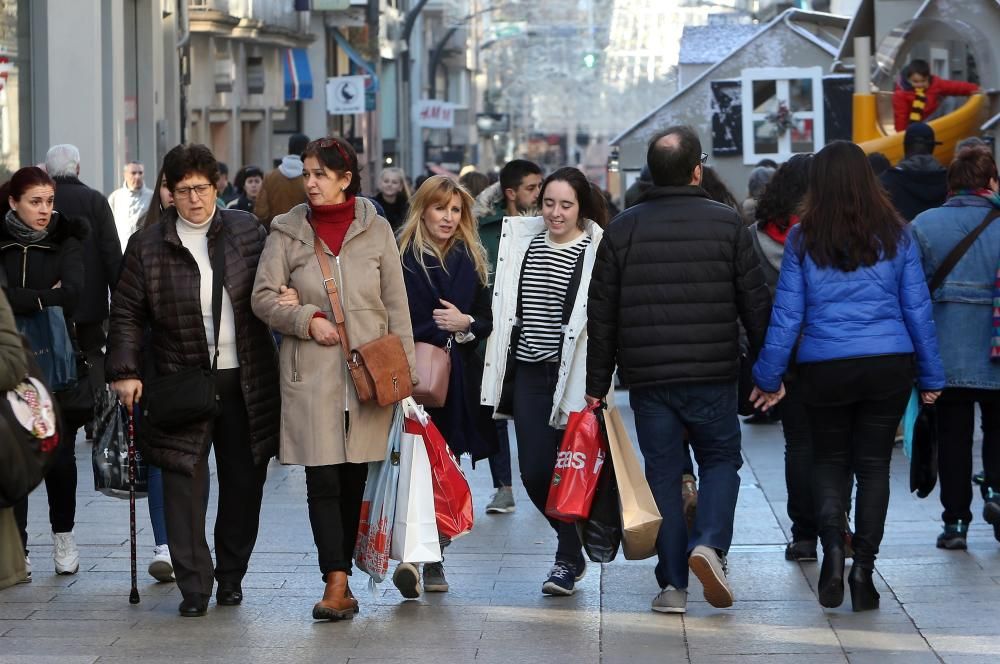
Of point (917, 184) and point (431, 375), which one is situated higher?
point (917, 184)

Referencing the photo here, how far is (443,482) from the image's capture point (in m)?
7.55

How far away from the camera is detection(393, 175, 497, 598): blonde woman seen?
8.02 metres

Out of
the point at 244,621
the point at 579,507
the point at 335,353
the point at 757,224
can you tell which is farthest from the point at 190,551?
the point at 757,224

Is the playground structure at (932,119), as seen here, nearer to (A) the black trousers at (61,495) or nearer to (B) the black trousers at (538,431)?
(B) the black trousers at (538,431)

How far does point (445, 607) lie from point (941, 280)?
2.72m

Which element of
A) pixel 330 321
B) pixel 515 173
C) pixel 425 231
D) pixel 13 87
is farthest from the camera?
pixel 13 87

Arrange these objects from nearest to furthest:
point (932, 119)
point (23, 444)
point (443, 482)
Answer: point (23, 444) < point (443, 482) < point (932, 119)

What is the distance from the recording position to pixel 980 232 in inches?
332

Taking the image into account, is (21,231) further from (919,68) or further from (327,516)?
(919,68)

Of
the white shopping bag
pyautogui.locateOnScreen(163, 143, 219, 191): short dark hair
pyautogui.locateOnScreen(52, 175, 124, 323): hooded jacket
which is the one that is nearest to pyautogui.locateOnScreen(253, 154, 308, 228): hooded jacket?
pyautogui.locateOnScreen(52, 175, 124, 323): hooded jacket

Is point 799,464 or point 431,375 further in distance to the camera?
point 799,464

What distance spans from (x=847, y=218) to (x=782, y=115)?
17.1 m

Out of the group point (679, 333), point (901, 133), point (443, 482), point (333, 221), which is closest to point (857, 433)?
point (679, 333)

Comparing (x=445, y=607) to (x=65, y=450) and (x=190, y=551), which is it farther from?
(x=65, y=450)
